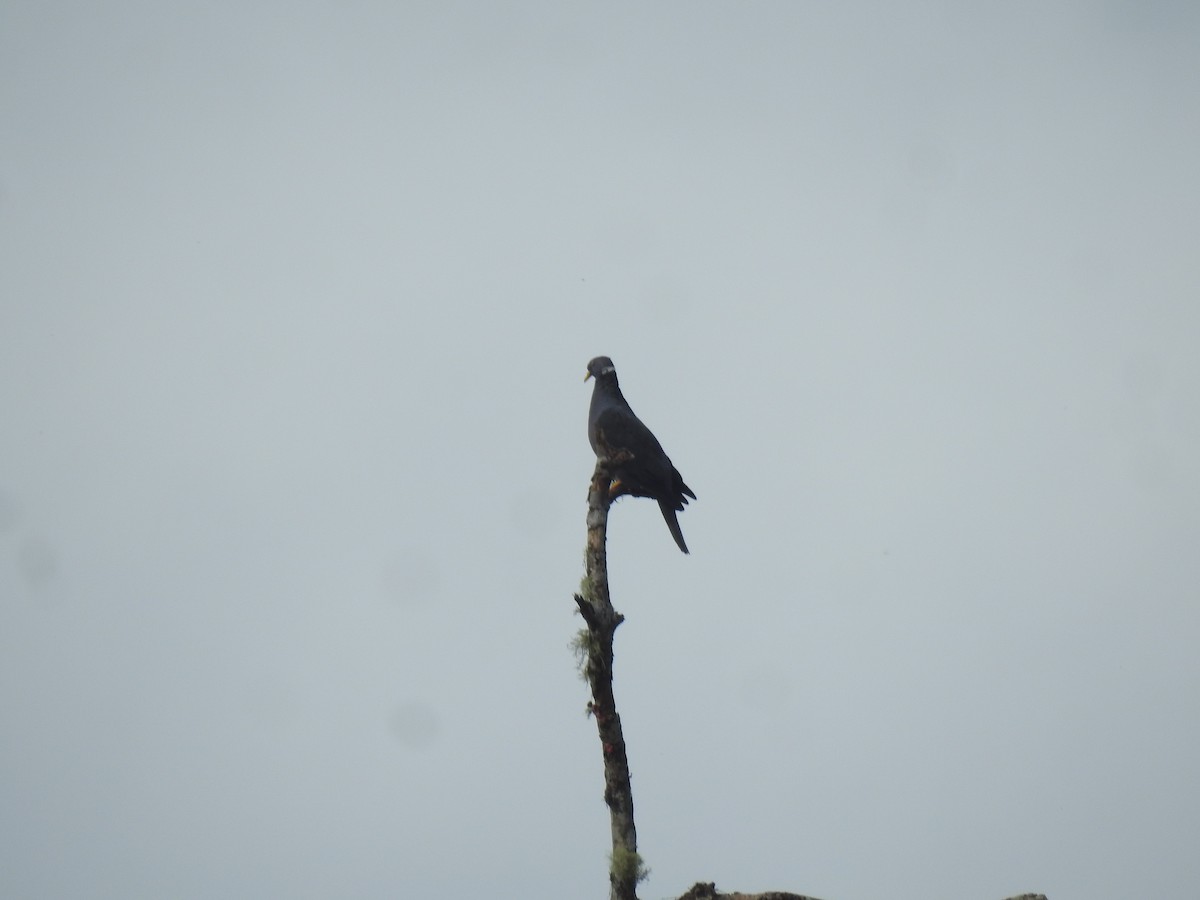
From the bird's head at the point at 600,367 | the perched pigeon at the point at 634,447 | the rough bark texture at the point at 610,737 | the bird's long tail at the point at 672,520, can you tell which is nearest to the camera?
the rough bark texture at the point at 610,737

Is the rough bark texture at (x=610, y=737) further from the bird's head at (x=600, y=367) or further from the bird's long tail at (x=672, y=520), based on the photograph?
the bird's head at (x=600, y=367)

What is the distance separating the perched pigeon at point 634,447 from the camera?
34.9 ft

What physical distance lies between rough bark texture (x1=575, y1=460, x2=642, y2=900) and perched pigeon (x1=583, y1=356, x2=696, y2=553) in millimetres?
3339

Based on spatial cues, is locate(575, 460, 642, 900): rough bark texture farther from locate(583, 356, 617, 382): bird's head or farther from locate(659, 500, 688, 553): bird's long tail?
locate(583, 356, 617, 382): bird's head

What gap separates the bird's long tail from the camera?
11.0 metres

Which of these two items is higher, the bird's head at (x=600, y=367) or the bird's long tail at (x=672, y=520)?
the bird's head at (x=600, y=367)

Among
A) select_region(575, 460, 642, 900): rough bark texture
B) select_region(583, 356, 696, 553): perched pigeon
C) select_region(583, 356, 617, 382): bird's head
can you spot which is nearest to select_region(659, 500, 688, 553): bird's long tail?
select_region(583, 356, 696, 553): perched pigeon

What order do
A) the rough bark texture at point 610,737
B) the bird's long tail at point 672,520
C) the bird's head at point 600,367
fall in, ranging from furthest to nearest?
1. the bird's head at point 600,367
2. the bird's long tail at point 672,520
3. the rough bark texture at point 610,737

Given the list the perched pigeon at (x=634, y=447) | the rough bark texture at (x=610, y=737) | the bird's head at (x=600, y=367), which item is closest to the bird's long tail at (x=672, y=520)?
the perched pigeon at (x=634, y=447)

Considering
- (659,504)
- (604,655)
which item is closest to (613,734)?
(604,655)

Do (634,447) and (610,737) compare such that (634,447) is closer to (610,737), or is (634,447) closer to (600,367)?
(600,367)

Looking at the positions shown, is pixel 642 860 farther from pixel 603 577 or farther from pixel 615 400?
pixel 615 400

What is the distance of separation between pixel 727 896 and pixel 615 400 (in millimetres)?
5720

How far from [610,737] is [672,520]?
4.36m
